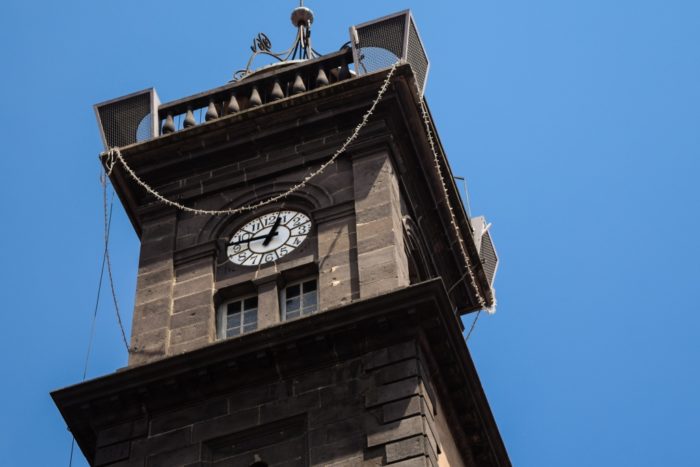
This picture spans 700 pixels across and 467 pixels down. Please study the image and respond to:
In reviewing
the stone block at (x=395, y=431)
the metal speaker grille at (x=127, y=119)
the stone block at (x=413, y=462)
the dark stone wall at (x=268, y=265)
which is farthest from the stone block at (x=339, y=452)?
the metal speaker grille at (x=127, y=119)

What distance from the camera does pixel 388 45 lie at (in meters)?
47.2

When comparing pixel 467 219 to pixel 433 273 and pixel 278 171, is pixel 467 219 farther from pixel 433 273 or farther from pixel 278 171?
pixel 278 171

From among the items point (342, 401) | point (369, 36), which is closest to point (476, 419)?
point (342, 401)

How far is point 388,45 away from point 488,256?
7.17 m

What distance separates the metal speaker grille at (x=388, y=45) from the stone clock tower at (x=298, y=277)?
0.05 meters

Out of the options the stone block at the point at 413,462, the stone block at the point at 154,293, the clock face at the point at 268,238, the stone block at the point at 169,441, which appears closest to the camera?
the stone block at the point at 413,462

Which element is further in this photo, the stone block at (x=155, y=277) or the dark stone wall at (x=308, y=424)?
the stone block at (x=155, y=277)

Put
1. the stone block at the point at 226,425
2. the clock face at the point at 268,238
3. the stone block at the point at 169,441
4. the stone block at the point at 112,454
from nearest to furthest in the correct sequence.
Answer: the stone block at the point at 226,425 < the stone block at the point at 169,441 < the stone block at the point at 112,454 < the clock face at the point at 268,238

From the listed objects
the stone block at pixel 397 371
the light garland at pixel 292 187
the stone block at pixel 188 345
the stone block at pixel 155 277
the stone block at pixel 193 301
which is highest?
the light garland at pixel 292 187

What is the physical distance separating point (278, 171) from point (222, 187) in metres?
1.43

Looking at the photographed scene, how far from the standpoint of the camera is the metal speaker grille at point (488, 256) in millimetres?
50906

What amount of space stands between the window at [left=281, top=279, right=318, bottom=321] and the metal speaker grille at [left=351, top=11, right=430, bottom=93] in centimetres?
622

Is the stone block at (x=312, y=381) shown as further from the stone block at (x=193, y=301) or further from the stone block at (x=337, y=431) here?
the stone block at (x=193, y=301)

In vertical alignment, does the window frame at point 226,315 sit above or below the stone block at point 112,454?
above
